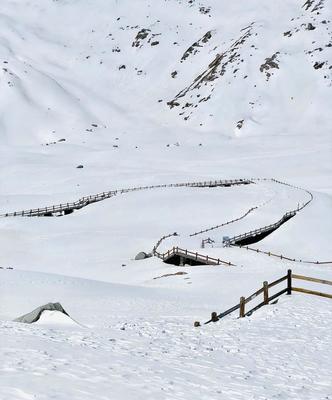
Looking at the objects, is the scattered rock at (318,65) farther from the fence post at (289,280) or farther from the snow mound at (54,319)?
the snow mound at (54,319)

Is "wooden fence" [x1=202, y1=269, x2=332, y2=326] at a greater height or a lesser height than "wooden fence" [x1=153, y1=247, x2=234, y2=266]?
lesser

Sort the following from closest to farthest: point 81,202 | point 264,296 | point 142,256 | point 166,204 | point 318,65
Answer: point 264,296
point 142,256
point 166,204
point 81,202
point 318,65

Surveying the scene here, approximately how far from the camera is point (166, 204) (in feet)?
192

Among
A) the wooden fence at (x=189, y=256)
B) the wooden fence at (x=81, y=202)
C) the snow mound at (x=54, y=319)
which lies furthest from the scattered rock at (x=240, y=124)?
the snow mound at (x=54, y=319)

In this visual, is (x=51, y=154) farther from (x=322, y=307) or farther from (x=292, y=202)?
(x=322, y=307)

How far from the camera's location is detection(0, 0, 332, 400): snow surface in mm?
11141

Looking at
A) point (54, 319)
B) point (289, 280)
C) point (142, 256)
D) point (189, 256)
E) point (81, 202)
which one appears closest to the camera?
point (54, 319)

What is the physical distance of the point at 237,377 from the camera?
35.4ft

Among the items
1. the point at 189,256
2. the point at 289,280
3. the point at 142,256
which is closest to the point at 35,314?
the point at 289,280

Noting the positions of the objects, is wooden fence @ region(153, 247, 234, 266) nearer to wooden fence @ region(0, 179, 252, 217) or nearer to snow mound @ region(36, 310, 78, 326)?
snow mound @ region(36, 310, 78, 326)

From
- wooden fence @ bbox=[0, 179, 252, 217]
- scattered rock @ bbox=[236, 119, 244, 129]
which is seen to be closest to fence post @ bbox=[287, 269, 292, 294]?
wooden fence @ bbox=[0, 179, 252, 217]

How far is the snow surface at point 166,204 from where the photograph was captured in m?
11.1

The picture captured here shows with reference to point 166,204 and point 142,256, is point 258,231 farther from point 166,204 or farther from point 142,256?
point 166,204

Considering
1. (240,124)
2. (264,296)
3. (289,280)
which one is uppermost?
(240,124)
